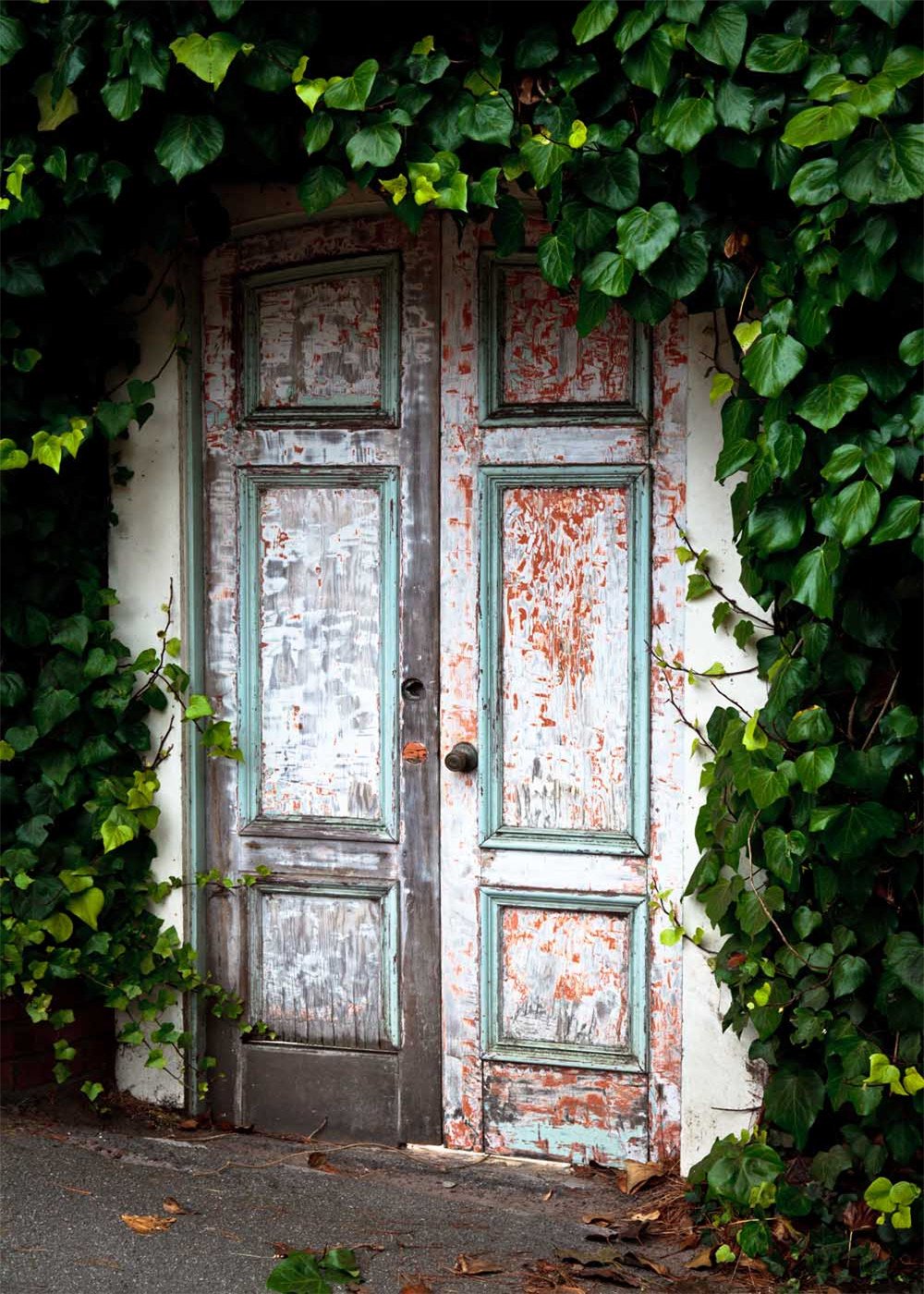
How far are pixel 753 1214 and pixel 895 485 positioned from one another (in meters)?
1.67

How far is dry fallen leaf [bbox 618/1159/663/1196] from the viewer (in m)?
3.66

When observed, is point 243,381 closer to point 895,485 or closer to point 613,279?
point 613,279

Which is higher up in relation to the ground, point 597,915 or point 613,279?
point 613,279

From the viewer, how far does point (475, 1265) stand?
3.28 metres

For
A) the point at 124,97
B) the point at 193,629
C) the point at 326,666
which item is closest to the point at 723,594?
the point at 326,666

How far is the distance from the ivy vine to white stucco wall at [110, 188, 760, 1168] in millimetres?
80

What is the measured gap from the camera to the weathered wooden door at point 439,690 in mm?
3730

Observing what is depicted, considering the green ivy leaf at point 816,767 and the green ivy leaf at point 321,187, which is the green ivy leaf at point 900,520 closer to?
the green ivy leaf at point 816,767

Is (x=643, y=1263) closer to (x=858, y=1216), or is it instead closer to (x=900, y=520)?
(x=858, y=1216)

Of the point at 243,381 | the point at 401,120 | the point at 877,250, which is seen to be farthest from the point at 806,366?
the point at 243,381

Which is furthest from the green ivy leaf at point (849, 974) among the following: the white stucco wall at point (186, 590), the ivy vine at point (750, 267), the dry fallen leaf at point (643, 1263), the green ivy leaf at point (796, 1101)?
the dry fallen leaf at point (643, 1263)

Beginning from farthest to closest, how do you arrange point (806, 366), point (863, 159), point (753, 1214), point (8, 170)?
1. point (8, 170)
2. point (753, 1214)
3. point (806, 366)
4. point (863, 159)

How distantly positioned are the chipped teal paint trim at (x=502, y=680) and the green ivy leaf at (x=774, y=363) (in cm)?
71

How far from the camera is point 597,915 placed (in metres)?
3.78
